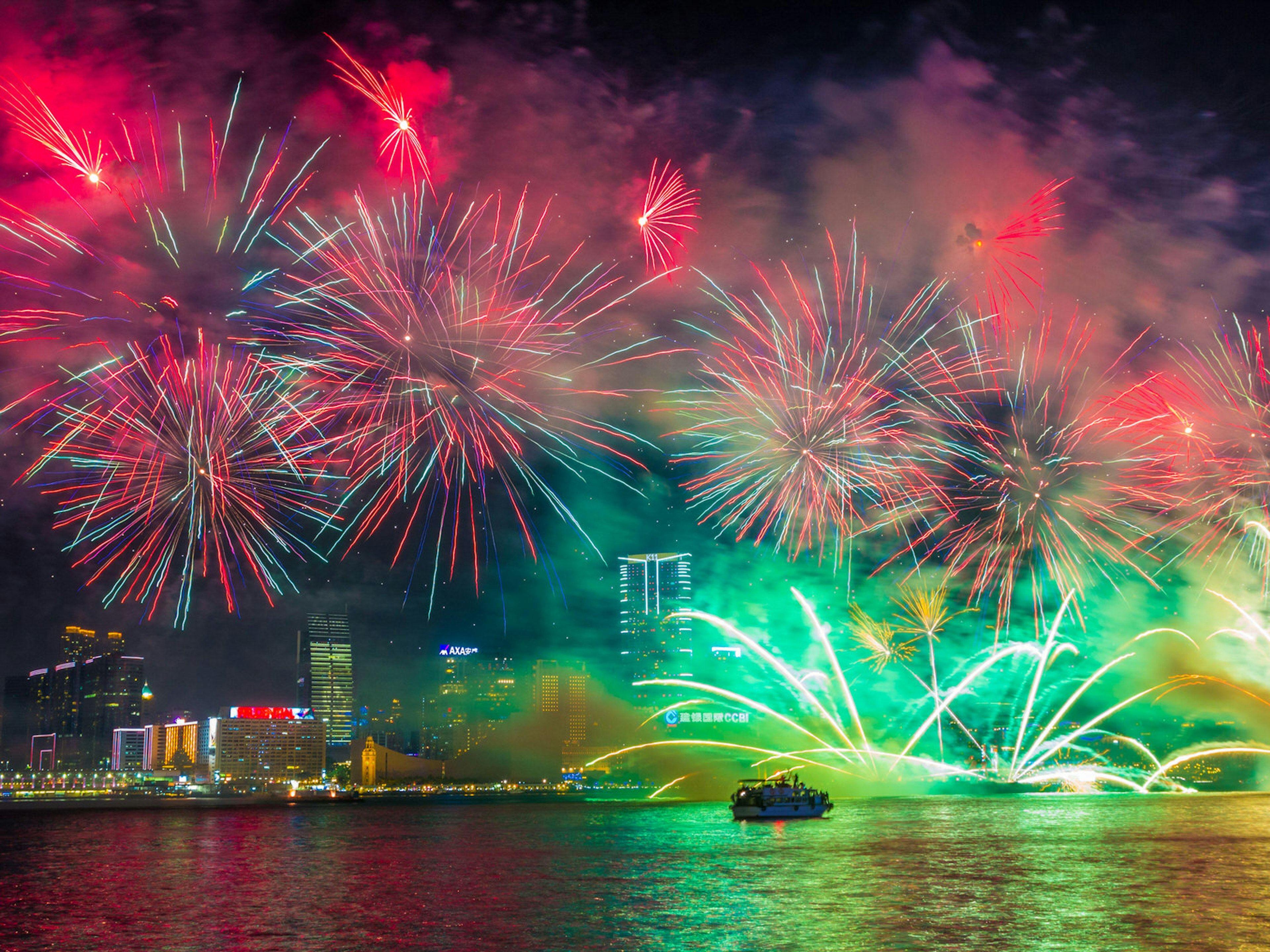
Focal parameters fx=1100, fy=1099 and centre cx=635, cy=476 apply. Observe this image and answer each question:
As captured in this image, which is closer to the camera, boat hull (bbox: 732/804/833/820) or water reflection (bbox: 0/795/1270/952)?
water reflection (bbox: 0/795/1270/952)

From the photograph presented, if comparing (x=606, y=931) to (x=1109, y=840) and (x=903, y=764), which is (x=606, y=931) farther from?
(x=903, y=764)

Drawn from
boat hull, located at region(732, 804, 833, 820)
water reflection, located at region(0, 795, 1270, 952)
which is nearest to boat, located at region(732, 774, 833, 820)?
boat hull, located at region(732, 804, 833, 820)

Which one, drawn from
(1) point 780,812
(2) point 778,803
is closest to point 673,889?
(2) point 778,803

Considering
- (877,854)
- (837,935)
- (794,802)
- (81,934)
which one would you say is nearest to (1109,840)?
(877,854)

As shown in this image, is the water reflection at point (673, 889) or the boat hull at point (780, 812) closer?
the water reflection at point (673, 889)

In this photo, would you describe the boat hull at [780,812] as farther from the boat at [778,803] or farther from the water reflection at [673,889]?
the water reflection at [673,889]

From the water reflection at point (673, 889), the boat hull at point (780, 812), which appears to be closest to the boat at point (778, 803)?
A: the boat hull at point (780, 812)

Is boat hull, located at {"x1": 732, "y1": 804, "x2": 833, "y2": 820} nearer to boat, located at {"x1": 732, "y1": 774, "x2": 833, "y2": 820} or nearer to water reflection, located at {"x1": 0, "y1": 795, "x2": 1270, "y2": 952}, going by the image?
boat, located at {"x1": 732, "y1": 774, "x2": 833, "y2": 820}
